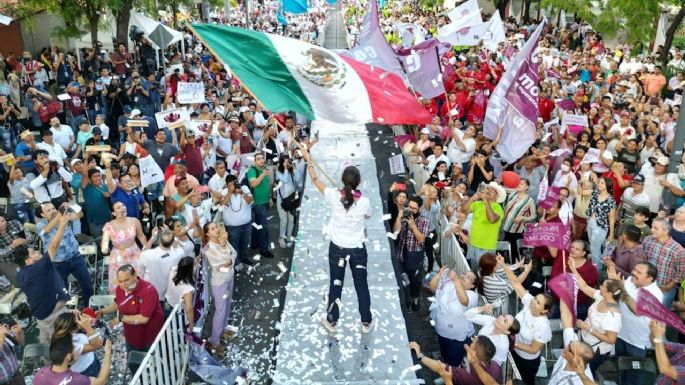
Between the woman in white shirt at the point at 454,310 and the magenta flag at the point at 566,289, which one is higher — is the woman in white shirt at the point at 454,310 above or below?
below

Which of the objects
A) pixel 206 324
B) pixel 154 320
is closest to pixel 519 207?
pixel 206 324

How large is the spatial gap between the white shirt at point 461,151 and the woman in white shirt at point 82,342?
712 cm

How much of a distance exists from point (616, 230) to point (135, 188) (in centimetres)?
704

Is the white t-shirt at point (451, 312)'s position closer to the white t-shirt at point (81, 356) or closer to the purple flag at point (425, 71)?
the white t-shirt at point (81, 356)

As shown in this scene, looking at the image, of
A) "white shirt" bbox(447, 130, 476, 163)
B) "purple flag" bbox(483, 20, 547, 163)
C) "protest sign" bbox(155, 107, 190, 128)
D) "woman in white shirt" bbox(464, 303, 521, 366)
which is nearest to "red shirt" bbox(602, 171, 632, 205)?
"purple flag" bbox(483, 20, 547, 163)

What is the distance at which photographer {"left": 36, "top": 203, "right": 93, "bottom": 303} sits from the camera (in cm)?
746

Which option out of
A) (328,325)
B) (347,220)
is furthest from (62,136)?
(347,220)

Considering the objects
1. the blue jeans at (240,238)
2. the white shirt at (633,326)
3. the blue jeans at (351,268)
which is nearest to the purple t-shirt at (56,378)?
the blue jeans at (351,268)

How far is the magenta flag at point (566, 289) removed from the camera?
6.23 meters

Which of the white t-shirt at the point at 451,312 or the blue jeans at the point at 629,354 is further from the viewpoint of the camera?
the white t-shirt at the point at 451,312

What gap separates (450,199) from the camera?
9180 mm

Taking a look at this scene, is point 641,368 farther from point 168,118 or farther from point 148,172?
point 168,118

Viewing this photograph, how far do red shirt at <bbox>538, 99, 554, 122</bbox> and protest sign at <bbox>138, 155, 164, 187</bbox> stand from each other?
27.2 ft

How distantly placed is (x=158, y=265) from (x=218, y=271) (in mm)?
672
